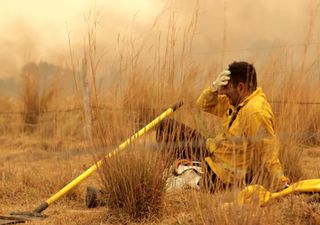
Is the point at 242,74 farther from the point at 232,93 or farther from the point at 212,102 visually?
the point at 212,102

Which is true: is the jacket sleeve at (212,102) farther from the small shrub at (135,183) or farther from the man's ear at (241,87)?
the small shrub at (135,183)

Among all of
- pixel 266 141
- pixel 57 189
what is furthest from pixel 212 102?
pixel 57 189

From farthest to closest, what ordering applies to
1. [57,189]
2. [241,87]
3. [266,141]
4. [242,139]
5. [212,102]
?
[57,189]
[212,102]
[241,87]
[266,141]
[242,139]

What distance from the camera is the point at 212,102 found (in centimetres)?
454

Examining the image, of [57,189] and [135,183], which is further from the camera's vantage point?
[57,189]

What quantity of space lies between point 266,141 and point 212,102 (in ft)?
3.32

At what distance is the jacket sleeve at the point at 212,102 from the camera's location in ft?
14.7

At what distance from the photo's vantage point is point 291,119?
4.55 metres

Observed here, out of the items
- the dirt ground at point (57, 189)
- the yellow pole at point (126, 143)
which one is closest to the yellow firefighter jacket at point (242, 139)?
the yellow pole at point (126, 143)

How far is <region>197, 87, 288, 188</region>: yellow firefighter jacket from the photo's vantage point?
3434 mm

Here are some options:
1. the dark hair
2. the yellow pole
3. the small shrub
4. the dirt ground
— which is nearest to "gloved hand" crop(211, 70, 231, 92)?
the dark hair

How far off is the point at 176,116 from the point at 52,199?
1068mm

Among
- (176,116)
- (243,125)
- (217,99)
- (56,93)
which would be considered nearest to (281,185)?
(243,125)

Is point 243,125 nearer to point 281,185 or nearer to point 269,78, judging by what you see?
point 281,185
